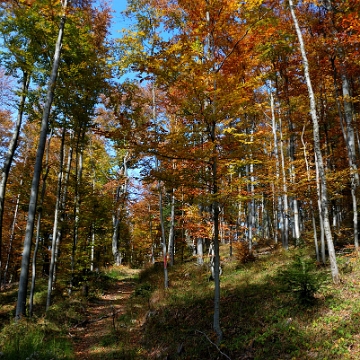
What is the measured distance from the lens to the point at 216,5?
22.2 ft

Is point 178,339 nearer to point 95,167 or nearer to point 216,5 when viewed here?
point 216,5

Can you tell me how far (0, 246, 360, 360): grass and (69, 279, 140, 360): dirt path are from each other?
10 cm

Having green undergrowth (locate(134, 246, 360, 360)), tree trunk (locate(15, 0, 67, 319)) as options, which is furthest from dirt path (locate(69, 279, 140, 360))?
tree trunk (locate(15, 0, 67, 319))

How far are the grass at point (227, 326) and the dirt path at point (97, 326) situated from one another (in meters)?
0.10

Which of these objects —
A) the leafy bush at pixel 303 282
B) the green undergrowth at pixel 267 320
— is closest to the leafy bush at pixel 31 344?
the green undergrowth at pixel 267 320

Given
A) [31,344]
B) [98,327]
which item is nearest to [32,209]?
[31,344]

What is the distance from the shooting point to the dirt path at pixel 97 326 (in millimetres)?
7426

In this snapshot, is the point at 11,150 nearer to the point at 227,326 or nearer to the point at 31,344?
the point at 31,344

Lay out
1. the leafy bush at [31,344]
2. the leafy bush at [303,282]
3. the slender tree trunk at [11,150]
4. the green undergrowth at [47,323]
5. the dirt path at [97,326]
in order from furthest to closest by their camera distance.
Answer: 1. the slender tree trunk at [11,150]
2. the dirt path at [97,326]
3. the leafy bush at [303,282]
4. the green undergrowth at [47,323]
5. the leafy bush at [31,344]

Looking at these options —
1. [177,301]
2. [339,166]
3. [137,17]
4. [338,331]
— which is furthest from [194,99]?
[339,166]

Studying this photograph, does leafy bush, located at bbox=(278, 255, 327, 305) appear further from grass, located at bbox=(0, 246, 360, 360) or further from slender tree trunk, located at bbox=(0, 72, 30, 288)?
slender tree trunk, located at bbox=(0, 72, 30, 288)

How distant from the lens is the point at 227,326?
22.5ft

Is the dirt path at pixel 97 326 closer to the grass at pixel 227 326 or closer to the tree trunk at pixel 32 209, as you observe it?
the grass at pixel 227 326

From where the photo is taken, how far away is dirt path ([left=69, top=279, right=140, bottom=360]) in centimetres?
743
